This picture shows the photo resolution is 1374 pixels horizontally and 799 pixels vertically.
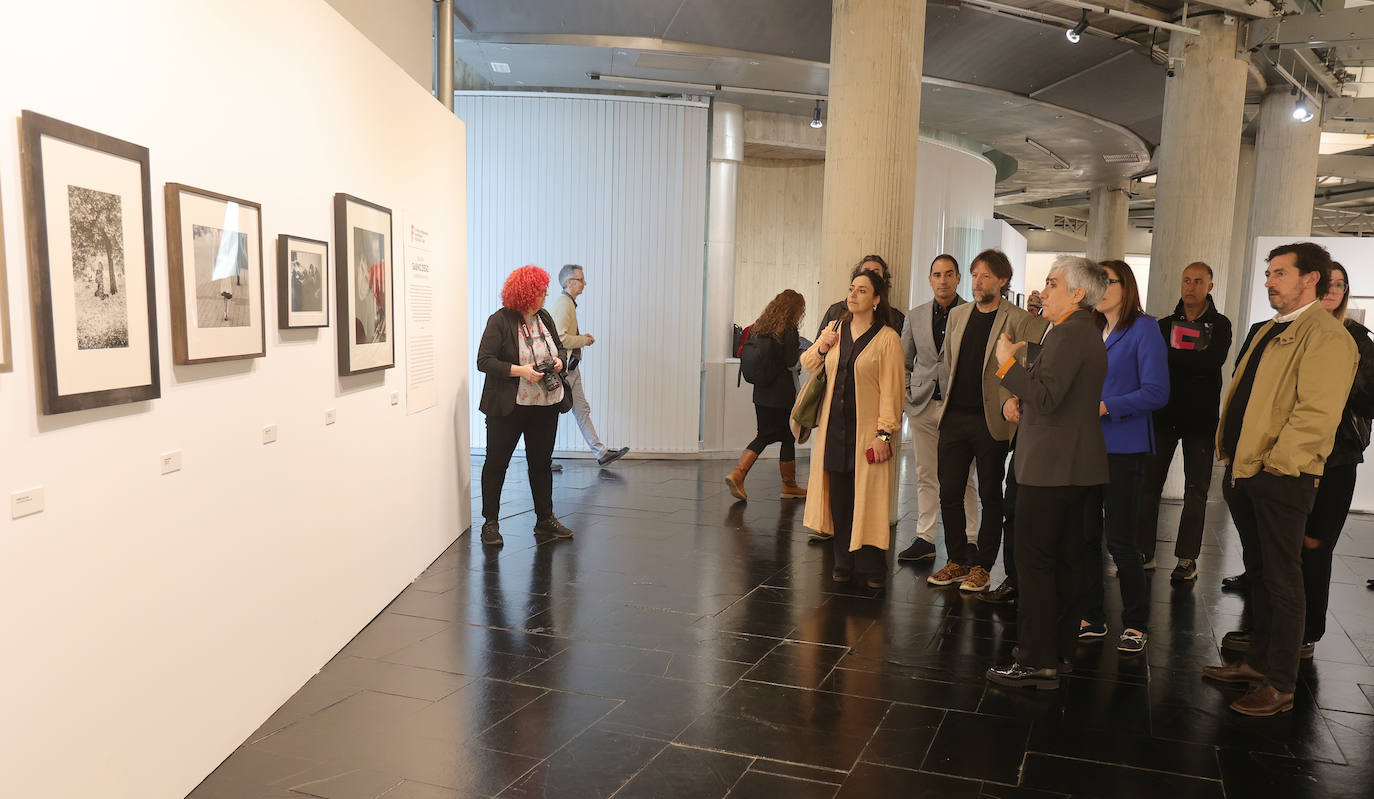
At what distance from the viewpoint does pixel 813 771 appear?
9.79ft

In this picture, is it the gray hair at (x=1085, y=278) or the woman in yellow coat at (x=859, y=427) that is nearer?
the gray hair at (x=1085, y=278)

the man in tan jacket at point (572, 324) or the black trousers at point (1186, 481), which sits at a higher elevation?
the man in tan jacket at point (572, 324)

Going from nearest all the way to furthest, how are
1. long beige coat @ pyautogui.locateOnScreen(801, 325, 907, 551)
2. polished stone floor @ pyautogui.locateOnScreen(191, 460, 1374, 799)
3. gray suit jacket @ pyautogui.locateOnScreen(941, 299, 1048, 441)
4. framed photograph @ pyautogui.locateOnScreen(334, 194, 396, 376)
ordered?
polished stone floor @ pyautogui.locateOnScreen(191, 460, 1374, 799) < framed photograph @ pyautogui.locateOnScreen(334, 194, 396, 376) < gray suit jacket @ pyautogui.locateOnScreen(941, 299, 1048, 441) < long beige coat @ pyautogui.locateOnScreen(801, 325, 907, 551)

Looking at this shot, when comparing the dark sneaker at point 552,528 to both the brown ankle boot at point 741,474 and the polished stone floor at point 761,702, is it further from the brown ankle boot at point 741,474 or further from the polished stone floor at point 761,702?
the brown ankle boot at point 741,474

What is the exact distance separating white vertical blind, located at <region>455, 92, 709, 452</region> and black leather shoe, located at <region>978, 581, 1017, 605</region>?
472 centimetres

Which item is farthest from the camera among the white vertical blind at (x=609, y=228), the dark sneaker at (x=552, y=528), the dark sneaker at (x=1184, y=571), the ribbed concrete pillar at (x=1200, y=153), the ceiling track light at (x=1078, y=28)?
the white vertical blind at (x=609, y=228)

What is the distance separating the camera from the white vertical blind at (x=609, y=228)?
28.6 ft

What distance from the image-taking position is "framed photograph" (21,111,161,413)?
81.5 inches

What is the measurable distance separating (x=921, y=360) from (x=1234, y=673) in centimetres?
225

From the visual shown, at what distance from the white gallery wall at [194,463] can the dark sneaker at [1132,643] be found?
3.24 meters

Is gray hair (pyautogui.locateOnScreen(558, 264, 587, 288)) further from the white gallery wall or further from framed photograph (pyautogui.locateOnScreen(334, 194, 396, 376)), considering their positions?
framed photograph (pyautogui.locateOnScreen(334, 194, 396, 376))

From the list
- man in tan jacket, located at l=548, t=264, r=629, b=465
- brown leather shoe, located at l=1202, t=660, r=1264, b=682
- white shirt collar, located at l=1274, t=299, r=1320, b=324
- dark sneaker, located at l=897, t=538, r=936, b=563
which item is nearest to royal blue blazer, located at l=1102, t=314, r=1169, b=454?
white shirt collar, located at l=1274, t=299, r=1320, b=324

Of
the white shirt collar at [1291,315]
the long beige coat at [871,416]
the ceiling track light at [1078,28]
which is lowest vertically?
the long beige coat at [871,416]

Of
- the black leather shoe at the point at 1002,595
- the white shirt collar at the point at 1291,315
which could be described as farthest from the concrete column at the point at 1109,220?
the white shirt collar at the point at 1291,315
